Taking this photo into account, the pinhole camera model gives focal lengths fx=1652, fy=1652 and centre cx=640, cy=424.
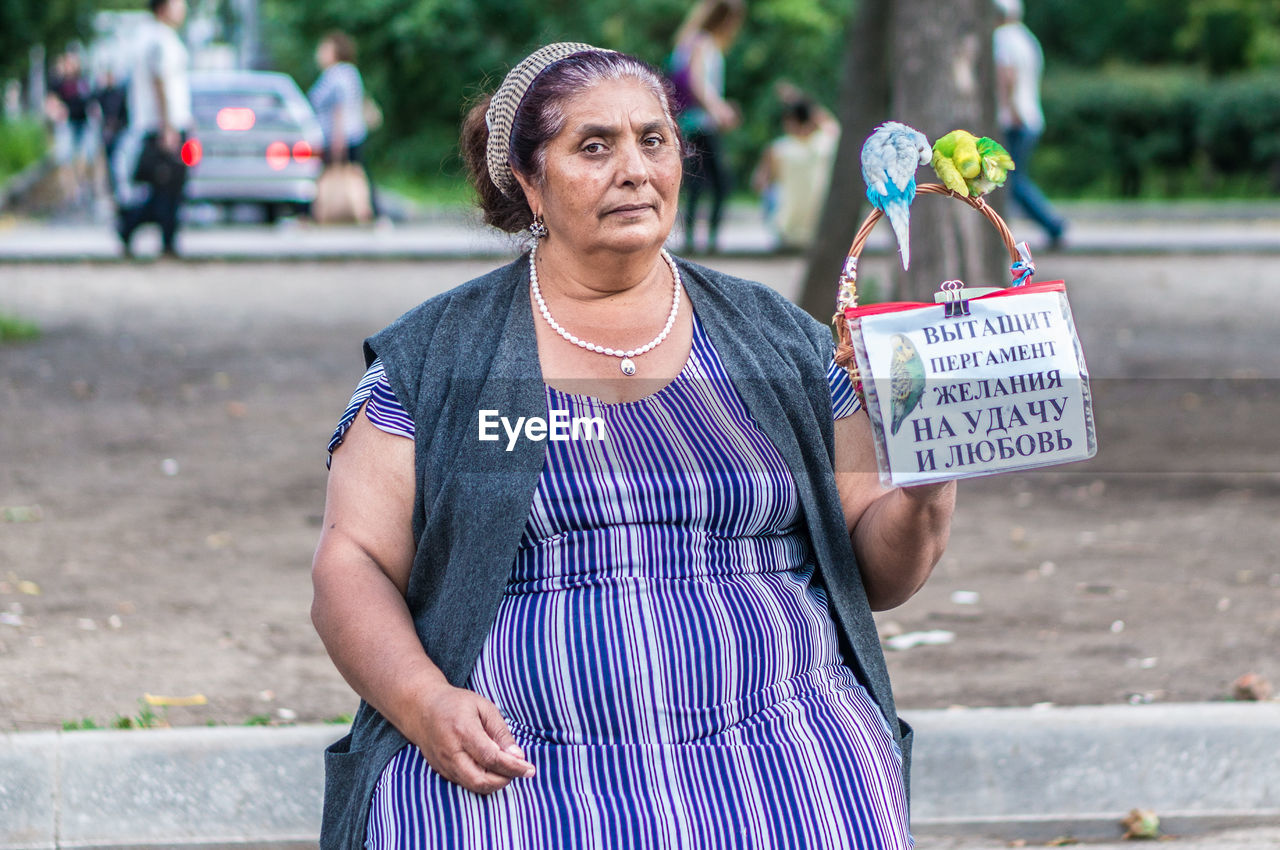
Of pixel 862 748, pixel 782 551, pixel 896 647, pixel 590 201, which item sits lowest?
pixel 896 647

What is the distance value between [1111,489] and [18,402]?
15.8 ft

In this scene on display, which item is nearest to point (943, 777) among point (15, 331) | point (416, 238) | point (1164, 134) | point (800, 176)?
point (15, 331)

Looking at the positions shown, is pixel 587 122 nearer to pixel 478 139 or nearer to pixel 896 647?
pixel 478 139

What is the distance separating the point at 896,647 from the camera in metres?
4.38

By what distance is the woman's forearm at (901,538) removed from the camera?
2352 millimetres

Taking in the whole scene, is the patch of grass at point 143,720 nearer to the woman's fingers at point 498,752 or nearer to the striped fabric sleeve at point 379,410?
the striped fabric sleeve at point 379,410

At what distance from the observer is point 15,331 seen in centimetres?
928

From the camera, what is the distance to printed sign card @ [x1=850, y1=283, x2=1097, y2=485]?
2.15 meters

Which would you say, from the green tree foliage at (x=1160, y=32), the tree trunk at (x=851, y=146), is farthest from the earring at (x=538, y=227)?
the green tree foliage at (x=1160, y=32)

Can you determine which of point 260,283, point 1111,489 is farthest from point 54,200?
point 1111,489

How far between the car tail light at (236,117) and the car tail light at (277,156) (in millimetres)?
357

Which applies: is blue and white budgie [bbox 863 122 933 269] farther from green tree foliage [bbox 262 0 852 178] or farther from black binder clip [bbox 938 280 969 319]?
green tree foliage [bbox 262 0 852 178]

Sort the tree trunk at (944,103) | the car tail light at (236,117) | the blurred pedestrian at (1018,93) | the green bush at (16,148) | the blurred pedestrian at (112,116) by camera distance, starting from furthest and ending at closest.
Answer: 1. the green bush at (16,148)
2. the car tail light at (236,117)
3. the blurred pedestrian at (112,116)
4. the blurred pedestrian at (1018,93)
5. the tree trunk at (944,103)

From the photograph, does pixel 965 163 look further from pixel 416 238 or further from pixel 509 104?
pixel 416 238
